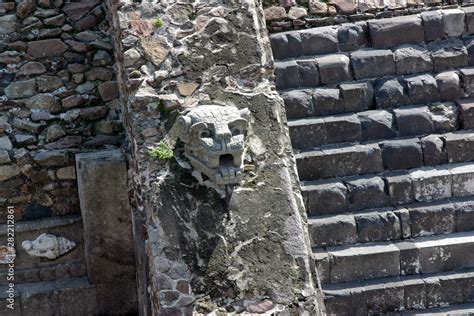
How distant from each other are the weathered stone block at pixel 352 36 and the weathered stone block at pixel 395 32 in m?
0.06

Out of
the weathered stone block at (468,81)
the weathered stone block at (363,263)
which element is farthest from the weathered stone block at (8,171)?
the weathered stone block at (468,81)

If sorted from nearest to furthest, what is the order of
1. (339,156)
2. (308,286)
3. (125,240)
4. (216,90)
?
(308,286), (216,90), (339,156), (125,240)

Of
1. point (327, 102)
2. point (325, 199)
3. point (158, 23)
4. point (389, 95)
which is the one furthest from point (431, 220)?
point (158, 23)

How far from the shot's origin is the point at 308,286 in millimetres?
5164

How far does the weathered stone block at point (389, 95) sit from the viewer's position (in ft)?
20.8

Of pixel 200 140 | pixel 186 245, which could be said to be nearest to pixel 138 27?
pixel 200 140

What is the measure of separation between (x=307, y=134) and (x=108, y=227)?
63.2 inches

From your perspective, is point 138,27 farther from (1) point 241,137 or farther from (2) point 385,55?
(2) point 385,55

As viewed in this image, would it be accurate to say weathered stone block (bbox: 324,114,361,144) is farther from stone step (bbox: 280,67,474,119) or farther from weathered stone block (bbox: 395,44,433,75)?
weathered stone block (bbox: 395,44,433,75)

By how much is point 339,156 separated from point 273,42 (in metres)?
1.06

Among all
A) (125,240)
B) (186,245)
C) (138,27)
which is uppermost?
(138,27)

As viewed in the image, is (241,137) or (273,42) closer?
(241,137)

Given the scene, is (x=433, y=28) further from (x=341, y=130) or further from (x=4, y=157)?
(x=4, y=157)

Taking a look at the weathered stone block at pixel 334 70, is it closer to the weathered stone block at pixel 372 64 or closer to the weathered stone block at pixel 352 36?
the weathered stone block at pixel 372 64
